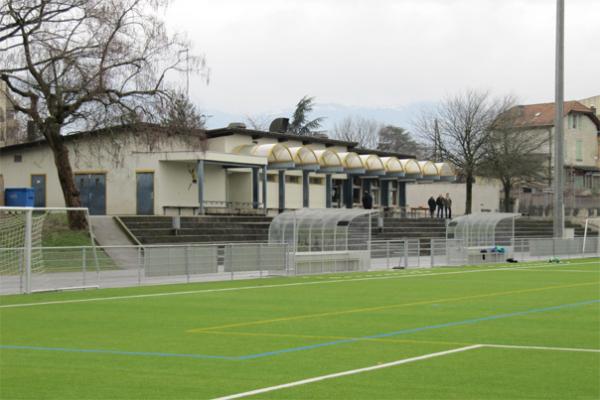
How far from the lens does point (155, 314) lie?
1817cm

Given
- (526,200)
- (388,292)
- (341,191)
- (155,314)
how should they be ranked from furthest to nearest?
(526,200) → (341,191) → (388,292) → (155,314)

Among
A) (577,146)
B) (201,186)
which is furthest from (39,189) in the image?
(577,146)

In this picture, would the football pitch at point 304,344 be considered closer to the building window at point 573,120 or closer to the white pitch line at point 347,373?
the white pitch line at point 347,373

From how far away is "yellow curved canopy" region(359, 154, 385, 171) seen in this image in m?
66.8

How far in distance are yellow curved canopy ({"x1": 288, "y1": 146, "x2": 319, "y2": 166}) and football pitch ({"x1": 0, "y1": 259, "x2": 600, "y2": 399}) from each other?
34.3 metres

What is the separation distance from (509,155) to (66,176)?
4191cm

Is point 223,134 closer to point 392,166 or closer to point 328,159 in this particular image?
point 328,159

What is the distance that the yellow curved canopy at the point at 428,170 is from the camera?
234ft

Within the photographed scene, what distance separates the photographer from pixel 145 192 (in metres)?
50.0

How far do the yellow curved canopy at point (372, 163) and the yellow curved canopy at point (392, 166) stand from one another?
129 cm

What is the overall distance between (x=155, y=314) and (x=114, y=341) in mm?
4276

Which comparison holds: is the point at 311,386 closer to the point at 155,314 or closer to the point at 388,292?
the point at 155,314

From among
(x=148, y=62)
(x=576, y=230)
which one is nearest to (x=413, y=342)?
(x=148, y=62)

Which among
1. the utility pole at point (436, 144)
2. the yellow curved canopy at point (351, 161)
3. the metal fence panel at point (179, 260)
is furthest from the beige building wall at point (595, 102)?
the metal fence panel at point (179, 260)
